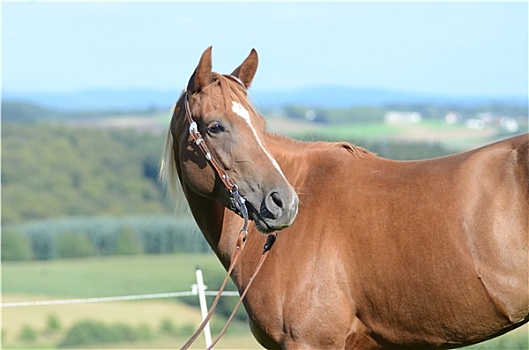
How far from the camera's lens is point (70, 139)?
72.8 meters

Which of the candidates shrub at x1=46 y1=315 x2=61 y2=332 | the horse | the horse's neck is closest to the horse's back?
the horse

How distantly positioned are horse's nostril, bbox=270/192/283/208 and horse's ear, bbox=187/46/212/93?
827mm

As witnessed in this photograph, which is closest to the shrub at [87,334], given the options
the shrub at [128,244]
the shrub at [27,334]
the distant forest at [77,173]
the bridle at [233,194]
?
the shrub at [27,334]

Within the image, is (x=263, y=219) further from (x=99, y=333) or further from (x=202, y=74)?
(x=99, y=333)

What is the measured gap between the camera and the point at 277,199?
12.8 ft

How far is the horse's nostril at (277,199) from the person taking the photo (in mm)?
3897

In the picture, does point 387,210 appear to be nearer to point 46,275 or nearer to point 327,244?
point 327,244

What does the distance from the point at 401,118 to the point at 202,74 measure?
87366 mm

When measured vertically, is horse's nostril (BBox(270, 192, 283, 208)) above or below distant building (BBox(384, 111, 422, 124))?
above

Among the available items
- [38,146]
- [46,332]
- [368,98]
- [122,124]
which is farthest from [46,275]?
[368,98]

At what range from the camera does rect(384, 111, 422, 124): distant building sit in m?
86.6

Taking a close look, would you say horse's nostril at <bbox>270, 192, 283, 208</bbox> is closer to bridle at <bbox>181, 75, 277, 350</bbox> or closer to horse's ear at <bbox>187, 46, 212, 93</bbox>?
bridle at <bbox>181, 75, 277, 350</bbox>

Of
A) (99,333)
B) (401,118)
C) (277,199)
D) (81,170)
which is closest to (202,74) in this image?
(277,199)

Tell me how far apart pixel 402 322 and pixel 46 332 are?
2159cm
